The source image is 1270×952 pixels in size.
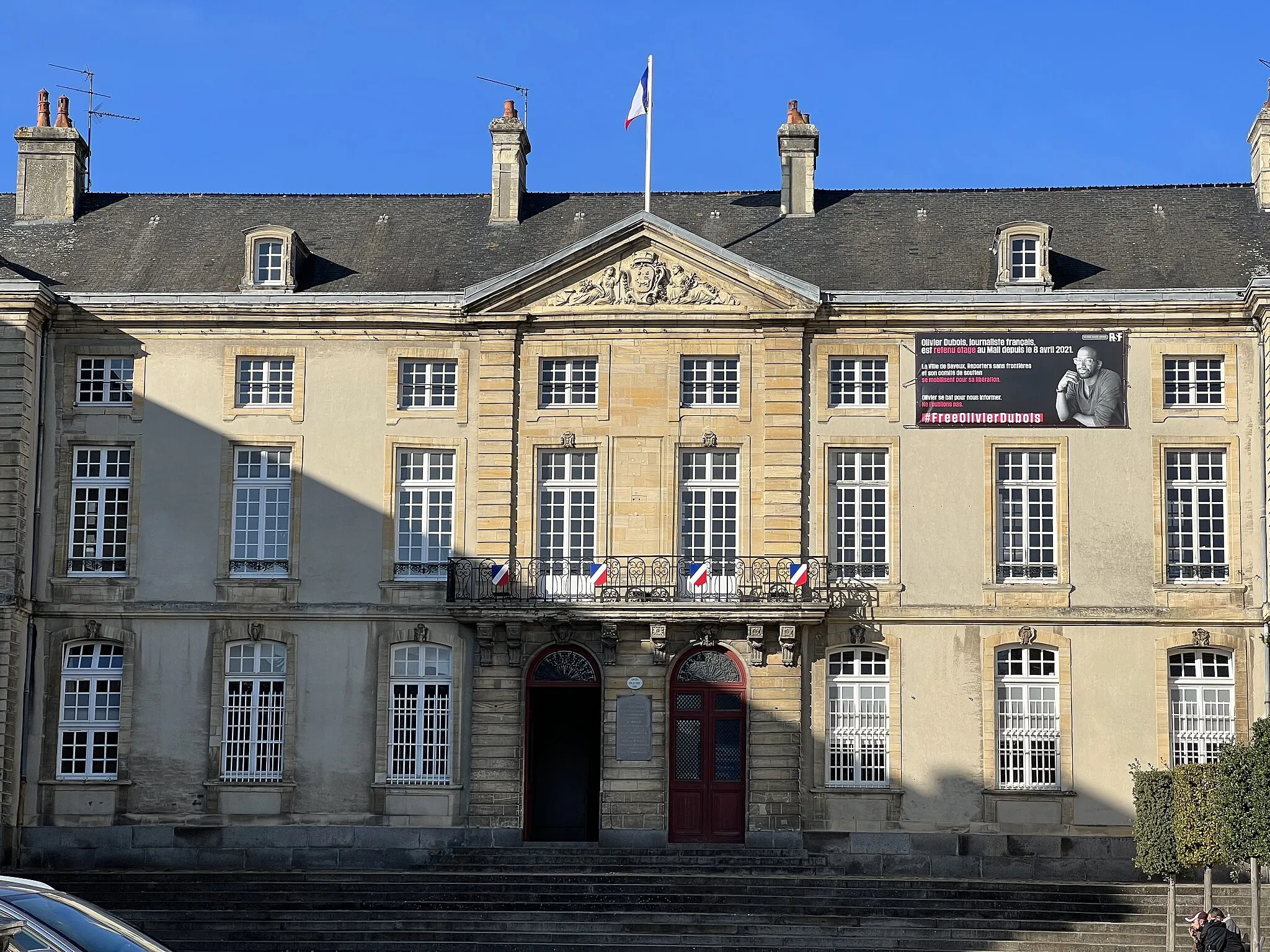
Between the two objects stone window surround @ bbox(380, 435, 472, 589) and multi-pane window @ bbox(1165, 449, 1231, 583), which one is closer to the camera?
multi-pane window @ bbox(1165, 449, 1231, 583)

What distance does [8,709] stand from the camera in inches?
1080

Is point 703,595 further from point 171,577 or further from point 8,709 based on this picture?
point 8,709

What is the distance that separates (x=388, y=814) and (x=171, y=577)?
15.6 ft

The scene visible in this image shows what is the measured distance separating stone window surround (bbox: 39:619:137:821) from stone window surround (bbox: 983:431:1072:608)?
12483mm

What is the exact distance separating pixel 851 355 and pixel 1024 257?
299 cm

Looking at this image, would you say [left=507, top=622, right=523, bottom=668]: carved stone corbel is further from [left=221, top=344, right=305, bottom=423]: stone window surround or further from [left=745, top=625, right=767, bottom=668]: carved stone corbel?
[left=221, top=344, right=305, bottom=423]: stone window surround

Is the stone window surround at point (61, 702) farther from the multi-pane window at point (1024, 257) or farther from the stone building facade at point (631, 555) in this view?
the multi-pane window at point (1024, 257)

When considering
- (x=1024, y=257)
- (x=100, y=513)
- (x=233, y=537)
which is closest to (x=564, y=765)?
(x=233, y=537)

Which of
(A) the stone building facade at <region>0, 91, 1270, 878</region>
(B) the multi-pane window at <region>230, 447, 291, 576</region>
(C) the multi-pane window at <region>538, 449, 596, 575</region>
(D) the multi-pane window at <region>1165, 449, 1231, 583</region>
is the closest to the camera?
(A) the stone building facade at <region>0, 91, 1270, 878</region>

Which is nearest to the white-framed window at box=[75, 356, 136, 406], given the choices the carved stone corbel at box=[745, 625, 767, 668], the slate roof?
the slate roof

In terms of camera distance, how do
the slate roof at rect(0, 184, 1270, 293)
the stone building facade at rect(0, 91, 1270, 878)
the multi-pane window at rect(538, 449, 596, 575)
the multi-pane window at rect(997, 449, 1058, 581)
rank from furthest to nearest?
the slate roof at rect(0, 184, 1270, 293) → the multi-pane window at rect(538, 449, 596, 575) → the multi-pane window at rect(997, 449, 1058, 581) → the stone building facade at rect(0, 91, 1270, 878)

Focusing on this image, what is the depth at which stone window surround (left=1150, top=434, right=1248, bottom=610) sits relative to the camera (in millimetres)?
27438

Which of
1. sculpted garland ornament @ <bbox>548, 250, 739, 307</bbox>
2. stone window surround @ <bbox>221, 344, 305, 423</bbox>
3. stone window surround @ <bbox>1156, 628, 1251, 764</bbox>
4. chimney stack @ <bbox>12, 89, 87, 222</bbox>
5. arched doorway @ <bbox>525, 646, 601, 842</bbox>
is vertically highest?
chimney stack @ <bbox>12, 89, 87, 222</bbox>

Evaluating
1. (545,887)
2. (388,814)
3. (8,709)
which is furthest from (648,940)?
(8,709)
